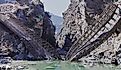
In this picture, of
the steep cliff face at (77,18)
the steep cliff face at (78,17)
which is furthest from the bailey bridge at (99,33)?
the steep cliff face at (78,17)

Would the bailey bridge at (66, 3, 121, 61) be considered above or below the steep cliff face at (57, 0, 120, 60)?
below

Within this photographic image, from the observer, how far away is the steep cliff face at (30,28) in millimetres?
38656

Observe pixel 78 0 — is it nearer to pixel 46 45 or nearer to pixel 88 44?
pixel 46 45

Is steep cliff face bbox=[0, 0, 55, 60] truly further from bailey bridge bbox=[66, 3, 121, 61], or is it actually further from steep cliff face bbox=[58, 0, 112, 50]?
bailey bridge bbox=[66, 3, 121, 61]

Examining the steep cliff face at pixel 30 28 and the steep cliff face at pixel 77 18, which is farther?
the steep cliff face at pixel 77 18

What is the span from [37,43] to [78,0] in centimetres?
1893

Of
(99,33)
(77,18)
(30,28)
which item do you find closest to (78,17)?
(77,18)

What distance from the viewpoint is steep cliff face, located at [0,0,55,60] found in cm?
3866

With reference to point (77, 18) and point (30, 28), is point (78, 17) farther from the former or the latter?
point (30, 28)

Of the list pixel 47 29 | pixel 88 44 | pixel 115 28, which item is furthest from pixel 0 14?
pixel 115 28

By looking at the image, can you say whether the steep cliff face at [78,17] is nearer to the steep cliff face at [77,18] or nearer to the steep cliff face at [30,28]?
the steep cliff face at [77,18]

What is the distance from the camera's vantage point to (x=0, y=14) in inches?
1641

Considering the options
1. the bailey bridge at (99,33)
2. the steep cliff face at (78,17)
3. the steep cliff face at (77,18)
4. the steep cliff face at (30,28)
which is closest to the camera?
the bailey bridge at (99,33)

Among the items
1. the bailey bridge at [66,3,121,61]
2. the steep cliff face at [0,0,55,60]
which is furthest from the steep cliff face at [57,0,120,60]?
the bailey bridge at [66,3,121,61]
